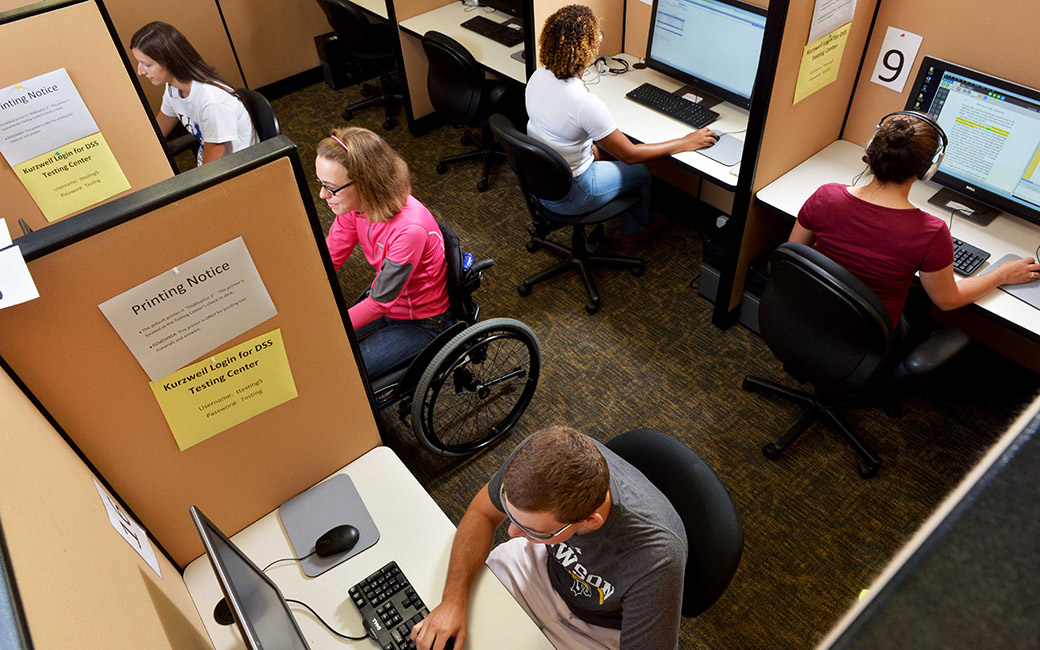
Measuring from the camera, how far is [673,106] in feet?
8.70

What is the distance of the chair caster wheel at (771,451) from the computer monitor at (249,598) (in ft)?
5.26

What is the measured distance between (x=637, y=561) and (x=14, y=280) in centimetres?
103

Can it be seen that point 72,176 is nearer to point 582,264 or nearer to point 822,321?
point 582,264

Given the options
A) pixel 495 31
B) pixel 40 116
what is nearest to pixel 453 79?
pixel 495 31

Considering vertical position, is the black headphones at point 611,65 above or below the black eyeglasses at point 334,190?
below

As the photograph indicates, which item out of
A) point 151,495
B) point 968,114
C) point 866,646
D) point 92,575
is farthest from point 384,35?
point 866,646

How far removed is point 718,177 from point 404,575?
1657mm

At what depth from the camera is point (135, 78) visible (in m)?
1.71

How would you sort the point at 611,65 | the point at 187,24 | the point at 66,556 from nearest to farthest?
the point at 66,556, the point at 611,65, the point at 187,24

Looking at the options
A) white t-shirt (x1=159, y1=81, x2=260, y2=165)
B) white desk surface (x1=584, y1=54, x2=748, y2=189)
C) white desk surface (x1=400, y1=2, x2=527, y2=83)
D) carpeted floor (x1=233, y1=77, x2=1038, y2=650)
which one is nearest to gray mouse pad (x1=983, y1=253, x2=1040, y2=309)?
carpeted floor (x1=233, y1=77, x2=1038, y2=650)

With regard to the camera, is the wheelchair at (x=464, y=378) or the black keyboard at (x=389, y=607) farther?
the wheelchair at (x=464, y=378)

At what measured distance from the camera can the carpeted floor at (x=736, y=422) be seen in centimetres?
195

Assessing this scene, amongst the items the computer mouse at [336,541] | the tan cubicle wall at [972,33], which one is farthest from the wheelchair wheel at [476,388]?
the tan cubicle wall at [972,33]

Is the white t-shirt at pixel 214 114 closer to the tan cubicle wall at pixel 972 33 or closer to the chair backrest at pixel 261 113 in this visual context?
the chair backrest at pixel 261 113
